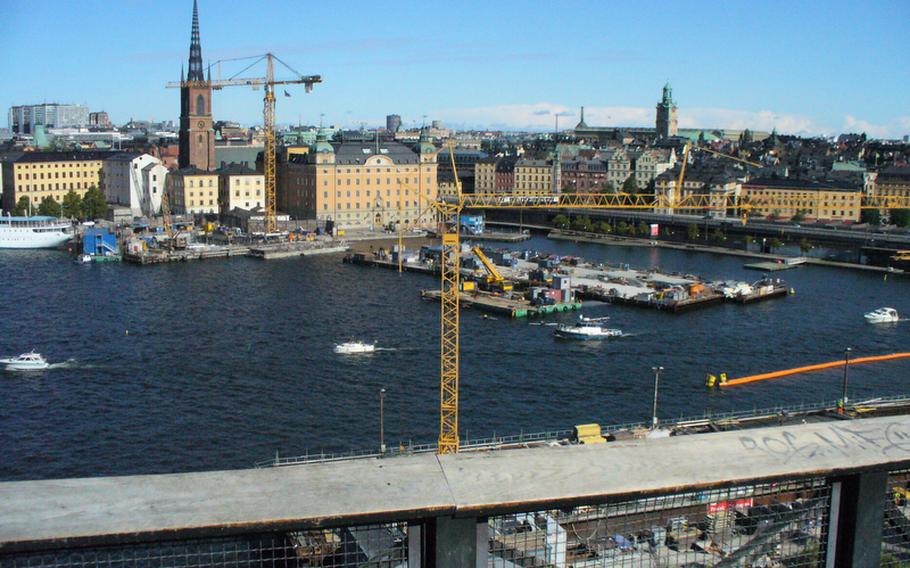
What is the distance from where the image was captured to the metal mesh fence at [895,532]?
101 centimetres

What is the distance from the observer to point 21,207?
21.4 metres

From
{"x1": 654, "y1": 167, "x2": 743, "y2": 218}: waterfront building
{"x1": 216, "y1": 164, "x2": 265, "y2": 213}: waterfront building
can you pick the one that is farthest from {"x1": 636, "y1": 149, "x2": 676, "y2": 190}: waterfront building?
{"x1": 216, "y1": 164, "x2": 265, "y2": 213}: waterfront building

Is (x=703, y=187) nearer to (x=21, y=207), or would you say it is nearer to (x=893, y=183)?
(x=893, y=183)

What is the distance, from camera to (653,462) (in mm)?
934

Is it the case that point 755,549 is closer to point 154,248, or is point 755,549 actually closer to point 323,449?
point 323,449

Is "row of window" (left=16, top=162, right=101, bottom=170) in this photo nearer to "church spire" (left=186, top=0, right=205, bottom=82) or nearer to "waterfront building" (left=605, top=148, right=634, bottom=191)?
"church spire" (left=186, top=0, right=205, bottom=82)

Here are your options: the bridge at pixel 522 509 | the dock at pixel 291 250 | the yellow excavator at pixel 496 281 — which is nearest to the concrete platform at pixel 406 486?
the bridge at pixel 522 509

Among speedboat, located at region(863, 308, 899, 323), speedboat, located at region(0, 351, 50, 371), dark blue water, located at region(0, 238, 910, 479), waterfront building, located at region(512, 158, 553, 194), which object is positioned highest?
waterfront building, located at region(512, 158, 553, 194)

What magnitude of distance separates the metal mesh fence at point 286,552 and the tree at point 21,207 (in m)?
22.0

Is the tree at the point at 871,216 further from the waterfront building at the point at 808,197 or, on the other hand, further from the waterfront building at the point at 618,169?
the waterfront building at the point at 618,169

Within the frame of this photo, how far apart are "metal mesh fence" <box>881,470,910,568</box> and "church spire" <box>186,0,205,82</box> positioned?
2518cm

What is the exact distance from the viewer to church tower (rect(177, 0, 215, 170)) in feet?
79.2

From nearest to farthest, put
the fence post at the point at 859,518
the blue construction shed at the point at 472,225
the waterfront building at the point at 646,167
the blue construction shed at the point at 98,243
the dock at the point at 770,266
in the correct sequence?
the fence post at the point at 859,518 → the dock at the point at 770,266 → the blue construction shed at the point at 98,243 → the blue construction shed at the point at 472,225 → the waterfront building at the point at 646,167

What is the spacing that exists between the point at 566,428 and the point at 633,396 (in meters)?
1.17
